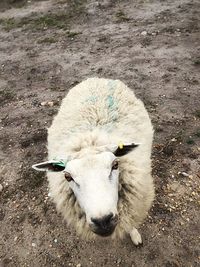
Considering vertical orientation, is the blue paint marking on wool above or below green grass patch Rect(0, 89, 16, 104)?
above

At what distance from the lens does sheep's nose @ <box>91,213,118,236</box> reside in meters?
3.49

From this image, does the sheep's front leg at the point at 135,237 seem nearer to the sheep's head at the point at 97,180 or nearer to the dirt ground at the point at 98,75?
the dirt ground at the point at 98,75

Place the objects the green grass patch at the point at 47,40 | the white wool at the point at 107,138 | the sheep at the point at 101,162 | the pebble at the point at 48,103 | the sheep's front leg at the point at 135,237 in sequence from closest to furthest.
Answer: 1. the sheep at the point at 101,162
2. the white wool at the point at 107,138
3. the sheep's front leg at the point at 135,237
4. the pebble at the point at 48,103
5. the green grass patch at the point at 47,40

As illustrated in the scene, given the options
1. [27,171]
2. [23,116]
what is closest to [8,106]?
[23,116]

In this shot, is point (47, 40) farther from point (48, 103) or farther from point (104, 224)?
point (104, 224)

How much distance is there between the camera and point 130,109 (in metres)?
5.50

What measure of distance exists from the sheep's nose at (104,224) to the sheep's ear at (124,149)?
866 mm

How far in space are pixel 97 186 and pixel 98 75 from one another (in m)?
6.13

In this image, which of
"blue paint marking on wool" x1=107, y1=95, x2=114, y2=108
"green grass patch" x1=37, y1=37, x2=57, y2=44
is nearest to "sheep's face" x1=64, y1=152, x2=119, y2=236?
"blue paint marking on wool" x1=107, y1=95, x2=114, y2=108

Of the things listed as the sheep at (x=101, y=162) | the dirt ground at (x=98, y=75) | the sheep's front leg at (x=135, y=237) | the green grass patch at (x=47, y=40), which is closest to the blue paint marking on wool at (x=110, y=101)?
the sheep at (x=101, y=162)

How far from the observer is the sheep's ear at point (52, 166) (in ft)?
13.5

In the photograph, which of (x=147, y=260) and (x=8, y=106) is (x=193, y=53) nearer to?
(x=8, y=106)

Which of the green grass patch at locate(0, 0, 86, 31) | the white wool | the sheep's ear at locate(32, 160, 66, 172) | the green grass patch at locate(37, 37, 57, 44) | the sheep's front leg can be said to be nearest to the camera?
the sheep's ear at locate(32, 160, 66, 172)

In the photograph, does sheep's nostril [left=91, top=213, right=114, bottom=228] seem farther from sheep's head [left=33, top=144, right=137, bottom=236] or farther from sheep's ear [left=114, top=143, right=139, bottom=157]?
sheep's ear [left=114, top=143, right=139, bottom=157]
